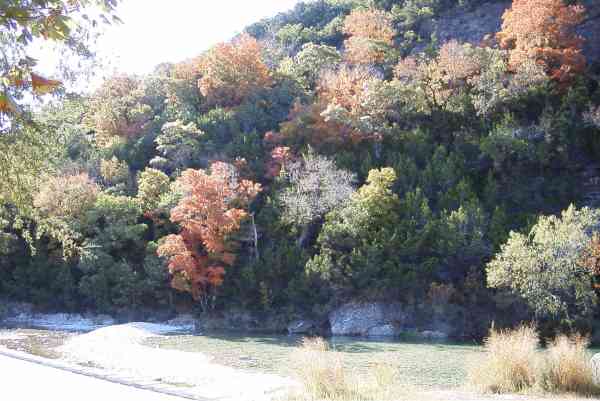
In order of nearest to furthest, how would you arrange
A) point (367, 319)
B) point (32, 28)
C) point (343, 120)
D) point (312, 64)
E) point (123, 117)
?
point (32, 28), point (367, 319), point (343, 120), point (123, 117), point (312, 64)

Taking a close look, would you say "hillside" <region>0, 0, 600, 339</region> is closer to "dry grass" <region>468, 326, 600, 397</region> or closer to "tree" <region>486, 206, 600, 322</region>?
"tree" <region>486, 206, 600, 322</region>

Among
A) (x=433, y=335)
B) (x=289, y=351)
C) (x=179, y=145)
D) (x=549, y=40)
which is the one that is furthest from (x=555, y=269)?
(x=179, y=145)

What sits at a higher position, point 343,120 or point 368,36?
point 368,36

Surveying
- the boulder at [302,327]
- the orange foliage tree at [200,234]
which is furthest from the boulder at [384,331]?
the orange foliage tree at [200,234]

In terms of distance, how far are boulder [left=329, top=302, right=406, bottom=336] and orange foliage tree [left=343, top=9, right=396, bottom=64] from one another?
20.0 metres

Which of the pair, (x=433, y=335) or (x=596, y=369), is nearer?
(x=596, y=369)

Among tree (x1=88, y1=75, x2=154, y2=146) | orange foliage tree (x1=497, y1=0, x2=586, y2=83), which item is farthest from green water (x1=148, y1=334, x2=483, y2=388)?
tree (x1=88, y1=75, x2=154, y2=146)

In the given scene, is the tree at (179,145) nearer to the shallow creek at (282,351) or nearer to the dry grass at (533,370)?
the shallow creek at (282,351)

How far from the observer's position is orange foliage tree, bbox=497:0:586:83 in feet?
94.7

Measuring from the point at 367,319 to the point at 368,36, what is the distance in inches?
989

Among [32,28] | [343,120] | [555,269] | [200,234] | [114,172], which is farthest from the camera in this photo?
[114,172]

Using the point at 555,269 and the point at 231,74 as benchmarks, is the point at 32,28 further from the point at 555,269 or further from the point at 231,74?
the point at 231,74

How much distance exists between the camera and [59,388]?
8031 millimetres

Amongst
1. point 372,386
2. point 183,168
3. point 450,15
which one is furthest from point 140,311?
point 450,15
